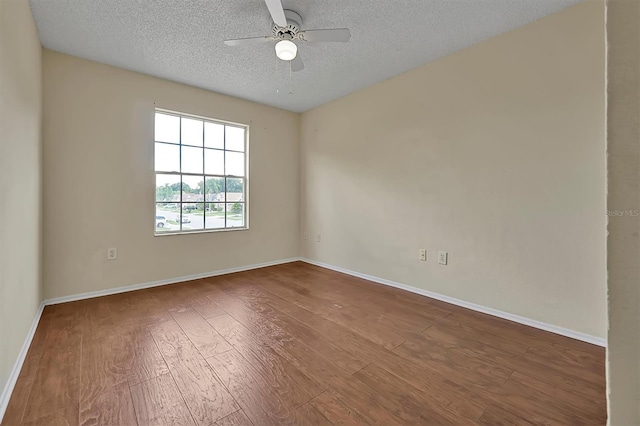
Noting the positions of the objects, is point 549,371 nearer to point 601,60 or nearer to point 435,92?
point 601,60

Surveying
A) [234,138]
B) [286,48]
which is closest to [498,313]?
[286,48]

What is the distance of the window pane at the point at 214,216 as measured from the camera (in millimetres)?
3863

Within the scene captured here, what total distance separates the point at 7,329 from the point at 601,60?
4215mm

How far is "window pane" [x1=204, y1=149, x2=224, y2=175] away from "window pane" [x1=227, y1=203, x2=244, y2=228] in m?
0.52

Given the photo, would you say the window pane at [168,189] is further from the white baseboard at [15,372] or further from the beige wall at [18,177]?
the white baseboard at [15,372]

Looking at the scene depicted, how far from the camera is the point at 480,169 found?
8.58ft

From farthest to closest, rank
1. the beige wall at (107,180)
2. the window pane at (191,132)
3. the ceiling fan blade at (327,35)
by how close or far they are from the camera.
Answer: the window pane at (191,132)
the beige wall at (107,180)
the ceiling fan blade at (327,35)

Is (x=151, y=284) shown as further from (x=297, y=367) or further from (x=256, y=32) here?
(x=256, y=32)

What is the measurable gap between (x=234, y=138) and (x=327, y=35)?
247 centimetres

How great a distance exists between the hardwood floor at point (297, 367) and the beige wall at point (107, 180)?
1.58 ft

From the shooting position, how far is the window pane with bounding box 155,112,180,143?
3414mm

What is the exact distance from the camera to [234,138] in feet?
13.5

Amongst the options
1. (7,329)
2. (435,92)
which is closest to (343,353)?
(7,329)

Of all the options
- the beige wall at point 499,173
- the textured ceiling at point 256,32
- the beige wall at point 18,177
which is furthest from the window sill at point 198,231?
the textured ceiling at point 256,32
